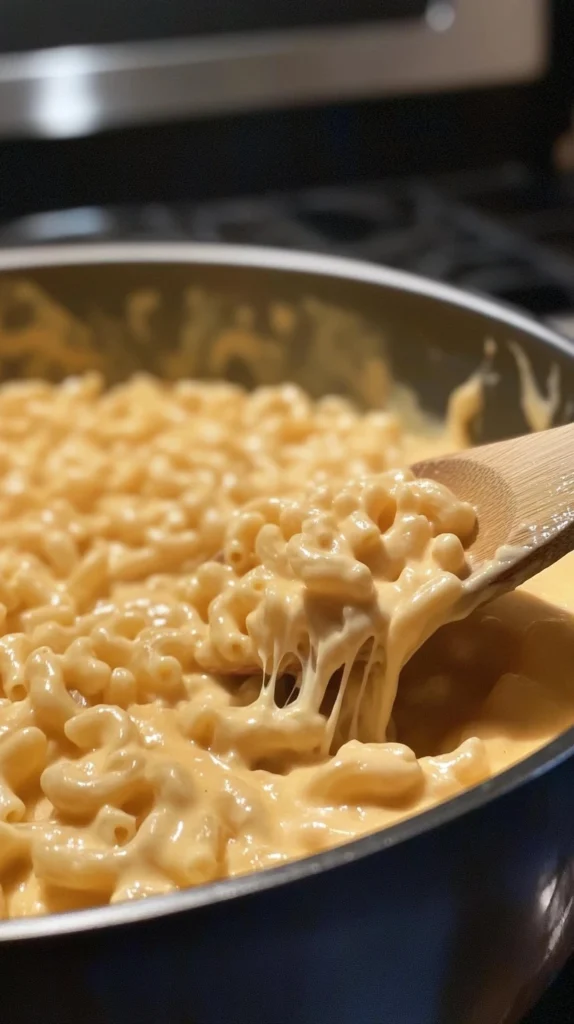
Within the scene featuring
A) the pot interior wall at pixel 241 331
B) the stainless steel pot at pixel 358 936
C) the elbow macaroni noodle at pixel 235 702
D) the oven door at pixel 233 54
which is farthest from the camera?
the oven door at pixel 233 54

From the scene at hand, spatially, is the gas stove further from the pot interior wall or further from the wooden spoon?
the wooden spoon

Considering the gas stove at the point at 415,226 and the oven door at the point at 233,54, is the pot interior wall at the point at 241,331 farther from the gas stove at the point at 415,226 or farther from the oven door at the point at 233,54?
the oven door at the point at 233,54

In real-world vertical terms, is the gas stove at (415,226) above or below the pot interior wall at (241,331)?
above

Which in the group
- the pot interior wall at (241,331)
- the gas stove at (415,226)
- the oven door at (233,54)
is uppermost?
the oven door at (233,54)

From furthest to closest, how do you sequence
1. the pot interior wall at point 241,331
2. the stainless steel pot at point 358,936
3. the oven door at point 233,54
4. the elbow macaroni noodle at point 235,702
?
the oven door at point 233,54 → the pot interior wall at point 241,331 → the elbow macaroni noodle at point 235,702 → the stainless steel pot at point 358,936

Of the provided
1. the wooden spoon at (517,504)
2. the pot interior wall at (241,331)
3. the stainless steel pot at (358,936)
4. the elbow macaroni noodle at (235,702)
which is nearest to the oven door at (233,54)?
the pot interior wall at (241,331)

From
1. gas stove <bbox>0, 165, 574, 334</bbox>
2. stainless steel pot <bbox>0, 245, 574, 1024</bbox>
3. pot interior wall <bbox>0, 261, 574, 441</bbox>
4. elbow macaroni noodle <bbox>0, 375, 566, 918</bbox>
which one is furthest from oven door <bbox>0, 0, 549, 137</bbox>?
stainless steel pot <bbox>0, 245, 574, 1024</bbox>

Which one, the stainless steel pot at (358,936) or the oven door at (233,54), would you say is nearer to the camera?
the stainless steel pot at (358,936)
